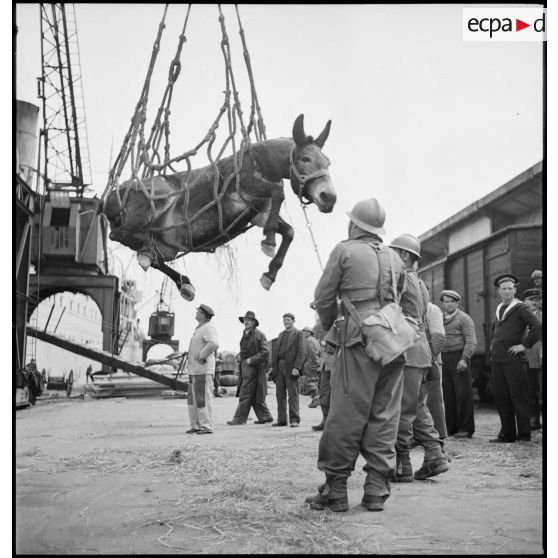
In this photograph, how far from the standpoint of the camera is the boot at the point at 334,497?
455 cm

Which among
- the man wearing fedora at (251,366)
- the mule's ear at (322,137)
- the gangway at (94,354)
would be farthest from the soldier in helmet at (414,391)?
the gangway at (94,354)

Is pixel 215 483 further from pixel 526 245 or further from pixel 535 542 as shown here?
pixel 526 245

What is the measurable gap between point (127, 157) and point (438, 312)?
474 cm

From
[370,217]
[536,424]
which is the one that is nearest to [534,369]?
[536,424]

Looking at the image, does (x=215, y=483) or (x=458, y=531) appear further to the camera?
(x=215, y=483)

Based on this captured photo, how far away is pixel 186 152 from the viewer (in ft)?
11.1

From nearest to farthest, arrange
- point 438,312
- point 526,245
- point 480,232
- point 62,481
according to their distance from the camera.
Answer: point 62,481 → point 438,312 → point 526,245 → point 480,232

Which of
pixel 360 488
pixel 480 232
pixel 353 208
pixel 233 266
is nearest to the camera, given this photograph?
pixel 233 266

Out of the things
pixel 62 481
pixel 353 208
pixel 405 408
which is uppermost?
pixel 353 208

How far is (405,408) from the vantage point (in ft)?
18.8

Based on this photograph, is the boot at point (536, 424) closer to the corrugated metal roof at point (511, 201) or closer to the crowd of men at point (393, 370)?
the crowd of men at point (393, 370)

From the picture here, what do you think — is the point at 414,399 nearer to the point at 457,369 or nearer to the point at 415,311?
the point at 415,311

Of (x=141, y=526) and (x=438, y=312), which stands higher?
(x=438, y=312)

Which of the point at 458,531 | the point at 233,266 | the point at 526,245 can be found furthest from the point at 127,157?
the point at 526,245
